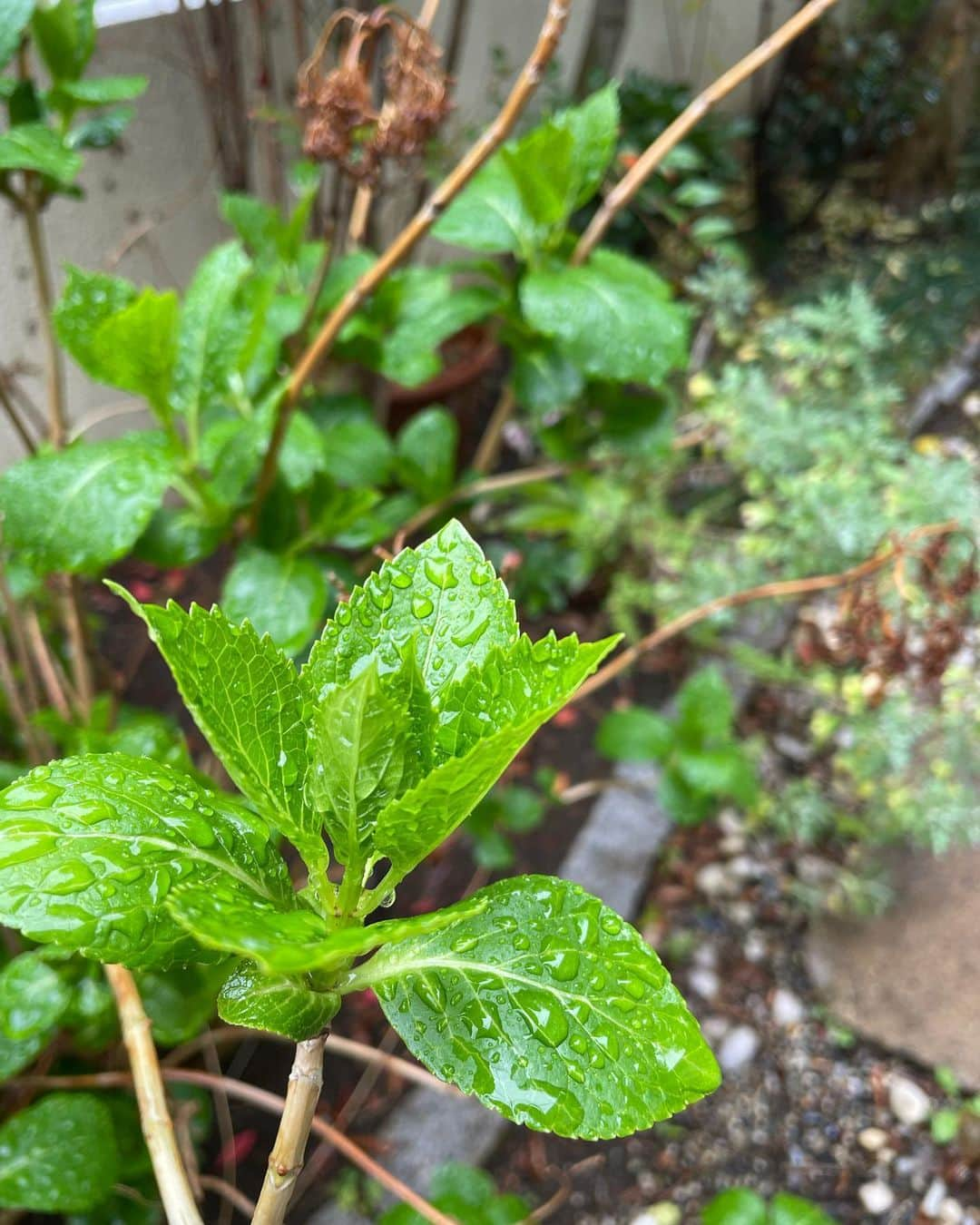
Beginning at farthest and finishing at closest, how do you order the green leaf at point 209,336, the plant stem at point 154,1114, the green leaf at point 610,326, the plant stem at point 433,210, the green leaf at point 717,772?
the green leaf at point 717,772, the green leaf at point 610,326, the green leaf at point 209,336, the plant stem at point 433,210, the plant stem at point 154,1114

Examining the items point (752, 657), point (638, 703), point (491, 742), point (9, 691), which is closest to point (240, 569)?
point (9, 691)

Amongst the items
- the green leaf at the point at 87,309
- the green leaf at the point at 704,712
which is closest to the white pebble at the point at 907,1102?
the green leaf at the point at 704,712

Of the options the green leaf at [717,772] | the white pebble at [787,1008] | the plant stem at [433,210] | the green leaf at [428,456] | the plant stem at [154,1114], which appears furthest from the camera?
the white pebble at [787,1008]

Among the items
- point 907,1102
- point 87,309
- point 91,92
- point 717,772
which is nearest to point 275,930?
point 87,309

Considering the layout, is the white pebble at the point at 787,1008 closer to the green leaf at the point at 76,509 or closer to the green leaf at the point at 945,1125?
the green leaf at the point at 945,1125

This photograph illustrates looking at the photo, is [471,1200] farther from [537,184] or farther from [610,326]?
[537,184]

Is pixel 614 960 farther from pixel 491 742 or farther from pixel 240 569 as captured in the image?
pixel 240 569

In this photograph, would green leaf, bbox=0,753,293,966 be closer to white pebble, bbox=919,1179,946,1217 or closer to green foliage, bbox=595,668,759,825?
green foliage, bbox=595,668,759,825
